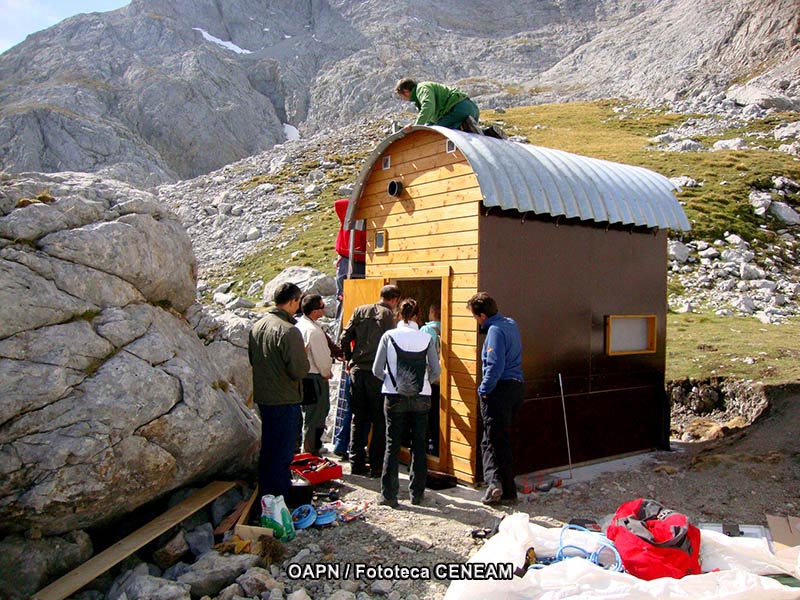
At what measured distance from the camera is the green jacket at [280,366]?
536 centimetres

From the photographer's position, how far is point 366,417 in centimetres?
707

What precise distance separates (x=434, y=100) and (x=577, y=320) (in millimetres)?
3395

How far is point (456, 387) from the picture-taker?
6977 mm

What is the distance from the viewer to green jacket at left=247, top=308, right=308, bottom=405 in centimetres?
536

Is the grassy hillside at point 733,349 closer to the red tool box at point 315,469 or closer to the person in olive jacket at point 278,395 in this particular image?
the red tool box at point 315,469

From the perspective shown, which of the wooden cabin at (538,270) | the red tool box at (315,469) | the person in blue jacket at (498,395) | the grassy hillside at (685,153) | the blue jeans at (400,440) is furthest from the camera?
the grassy hillside at (685,153)

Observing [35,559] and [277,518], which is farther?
[277,518]

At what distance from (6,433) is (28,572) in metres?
0.98

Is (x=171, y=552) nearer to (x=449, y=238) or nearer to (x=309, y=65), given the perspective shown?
(x=449, y=238)

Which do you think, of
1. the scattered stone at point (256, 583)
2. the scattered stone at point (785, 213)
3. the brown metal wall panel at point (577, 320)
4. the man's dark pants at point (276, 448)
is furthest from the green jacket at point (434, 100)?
the scattered stone at point (785, 213)

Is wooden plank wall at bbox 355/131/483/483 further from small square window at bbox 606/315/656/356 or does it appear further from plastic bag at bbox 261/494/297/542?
plastic bag at bbox 261/494/297/542

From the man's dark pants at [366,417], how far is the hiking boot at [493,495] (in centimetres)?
146

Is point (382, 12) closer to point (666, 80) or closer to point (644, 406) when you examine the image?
point (666, 80)

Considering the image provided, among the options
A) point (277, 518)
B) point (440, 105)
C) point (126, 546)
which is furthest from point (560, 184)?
point (126, 546)
